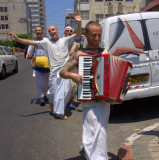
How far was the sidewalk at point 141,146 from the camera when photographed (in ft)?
11.4

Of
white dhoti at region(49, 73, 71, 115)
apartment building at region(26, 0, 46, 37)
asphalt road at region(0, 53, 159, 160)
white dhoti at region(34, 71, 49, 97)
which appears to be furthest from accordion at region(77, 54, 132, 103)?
apartment building at region(26, 0, 46, 37)

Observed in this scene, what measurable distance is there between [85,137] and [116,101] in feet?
1.87

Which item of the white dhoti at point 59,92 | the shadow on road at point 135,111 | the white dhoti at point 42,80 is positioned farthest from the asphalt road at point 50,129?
the white dhoti at point 42,80

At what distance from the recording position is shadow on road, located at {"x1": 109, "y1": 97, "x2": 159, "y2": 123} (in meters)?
5.58

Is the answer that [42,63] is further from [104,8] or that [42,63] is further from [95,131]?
[104,8]

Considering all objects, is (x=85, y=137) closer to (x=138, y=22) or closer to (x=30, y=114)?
(x=138, y=22)

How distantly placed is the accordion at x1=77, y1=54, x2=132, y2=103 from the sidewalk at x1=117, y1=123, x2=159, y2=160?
104 centimetres

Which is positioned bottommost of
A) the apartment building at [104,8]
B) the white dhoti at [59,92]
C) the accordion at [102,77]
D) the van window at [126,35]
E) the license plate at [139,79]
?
the white dhoti at [59,92]

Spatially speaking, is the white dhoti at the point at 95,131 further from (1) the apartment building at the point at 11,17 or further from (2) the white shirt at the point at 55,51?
(1) the apartment building at the point at 11,17

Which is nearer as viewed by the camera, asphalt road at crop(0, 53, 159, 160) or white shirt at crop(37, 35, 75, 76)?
asphalt road at crop(0, 53, 159, 160)

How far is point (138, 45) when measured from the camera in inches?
203

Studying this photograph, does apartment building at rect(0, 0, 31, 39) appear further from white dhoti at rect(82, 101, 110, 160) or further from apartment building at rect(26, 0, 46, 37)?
white dhoti at rect(82, 101, 110, 160)

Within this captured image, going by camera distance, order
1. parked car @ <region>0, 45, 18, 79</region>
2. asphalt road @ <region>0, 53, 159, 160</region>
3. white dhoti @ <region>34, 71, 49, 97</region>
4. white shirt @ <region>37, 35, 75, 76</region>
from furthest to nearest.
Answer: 1. parked car @ <region>0, 45, 18, 79</region>
2. white dhoti @ <region>34, 71, 49, 97</region>
3. white shirt @ <region>37, 35, 75, 76</region>
4. asphalt road @ <region>0, 53, 159, 160</region>

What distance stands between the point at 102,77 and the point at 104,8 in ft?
155
